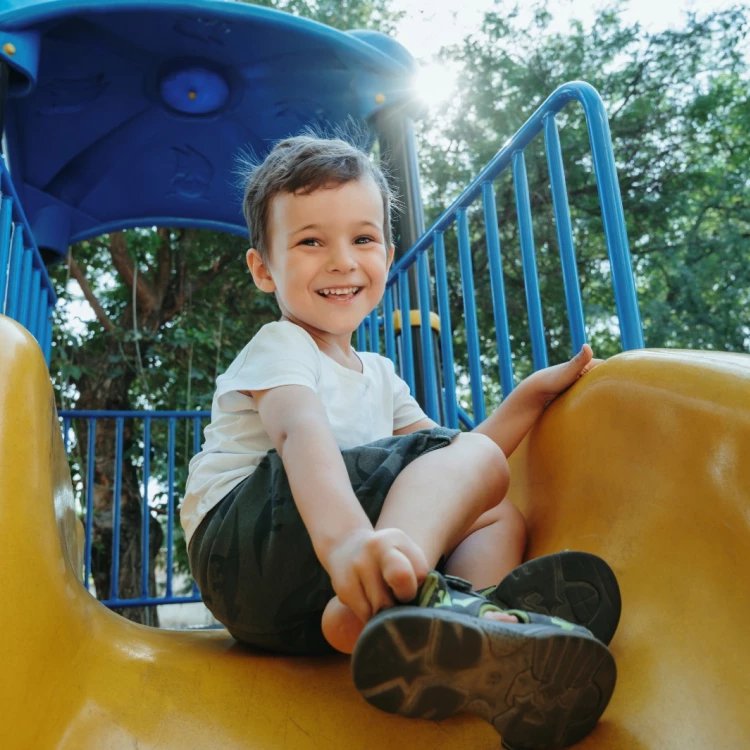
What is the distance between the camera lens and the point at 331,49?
8.12 feet

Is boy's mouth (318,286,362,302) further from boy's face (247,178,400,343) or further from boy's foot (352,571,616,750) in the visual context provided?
boy's foot (352,571,616,750)

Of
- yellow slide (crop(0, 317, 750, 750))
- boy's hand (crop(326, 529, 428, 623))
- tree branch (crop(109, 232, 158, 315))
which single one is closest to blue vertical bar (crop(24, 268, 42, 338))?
yellow slide (crop(0, 317, 750, 750))

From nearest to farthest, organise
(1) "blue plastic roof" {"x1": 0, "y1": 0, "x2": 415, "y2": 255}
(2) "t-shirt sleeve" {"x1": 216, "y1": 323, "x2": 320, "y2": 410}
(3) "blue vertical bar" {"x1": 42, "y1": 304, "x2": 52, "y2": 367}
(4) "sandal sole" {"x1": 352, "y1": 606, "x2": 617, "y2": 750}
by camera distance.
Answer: (4) "sandal sole" {"x1": 352, "y1": 606, "x2": 617, "y2": 750}
(2) "t-shirt sleeve" {"x1": 216, "y1": 323, "x2": 320, "y2": 410}
(1) "blue plastic roof" {"x1": 0, "y1": 0, "x2": 415, "y2": 255}
(3) "blue vertical bar" {"x1": 42, "y1": 304, "x2": 52, "y2": 367}

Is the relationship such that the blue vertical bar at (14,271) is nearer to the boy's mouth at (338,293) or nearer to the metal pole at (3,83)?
the metal pole at (3,83)

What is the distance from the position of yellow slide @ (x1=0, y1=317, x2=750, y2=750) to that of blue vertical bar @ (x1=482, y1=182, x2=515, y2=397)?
635 mm

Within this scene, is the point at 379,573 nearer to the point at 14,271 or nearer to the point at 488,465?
the point at 488,465

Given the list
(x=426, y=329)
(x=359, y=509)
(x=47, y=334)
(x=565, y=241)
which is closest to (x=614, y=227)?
(x=565, y=241)

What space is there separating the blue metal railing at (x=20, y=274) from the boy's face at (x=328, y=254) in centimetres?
88

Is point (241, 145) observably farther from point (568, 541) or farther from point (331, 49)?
point (568, 541)

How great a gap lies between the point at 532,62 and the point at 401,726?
25.1 feet

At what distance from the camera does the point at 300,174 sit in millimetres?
1161

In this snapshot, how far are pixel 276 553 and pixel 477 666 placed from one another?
38 cm

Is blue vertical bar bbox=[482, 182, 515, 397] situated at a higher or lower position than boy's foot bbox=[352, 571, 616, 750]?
higher

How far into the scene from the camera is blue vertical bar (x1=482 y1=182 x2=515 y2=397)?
1.61 metres
